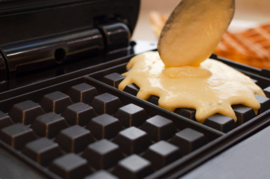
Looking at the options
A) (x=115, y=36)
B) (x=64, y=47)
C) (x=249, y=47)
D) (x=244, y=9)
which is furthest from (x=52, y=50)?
(x=244, y=9)

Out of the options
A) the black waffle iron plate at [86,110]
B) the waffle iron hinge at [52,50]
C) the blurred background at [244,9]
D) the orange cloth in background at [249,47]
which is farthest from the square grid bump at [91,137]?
the blurred background at [244,9]

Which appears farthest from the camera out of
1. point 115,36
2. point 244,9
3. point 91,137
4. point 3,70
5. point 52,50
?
point 244,9

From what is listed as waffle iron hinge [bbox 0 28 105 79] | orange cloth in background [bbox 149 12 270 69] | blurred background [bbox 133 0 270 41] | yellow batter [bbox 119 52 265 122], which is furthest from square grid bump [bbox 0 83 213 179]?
blurred background [bbox 133 0 270 41]

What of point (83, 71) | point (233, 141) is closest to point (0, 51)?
point (83, 71)

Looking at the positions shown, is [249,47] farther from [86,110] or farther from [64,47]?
[86,110]

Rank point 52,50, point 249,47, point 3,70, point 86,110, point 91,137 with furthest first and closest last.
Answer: point 249,47 < point 52,50 < point 3,70 < point 86,110 < point 91,137

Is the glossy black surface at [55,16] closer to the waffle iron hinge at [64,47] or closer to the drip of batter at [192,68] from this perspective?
the waffle iron hinge at [64,47]
